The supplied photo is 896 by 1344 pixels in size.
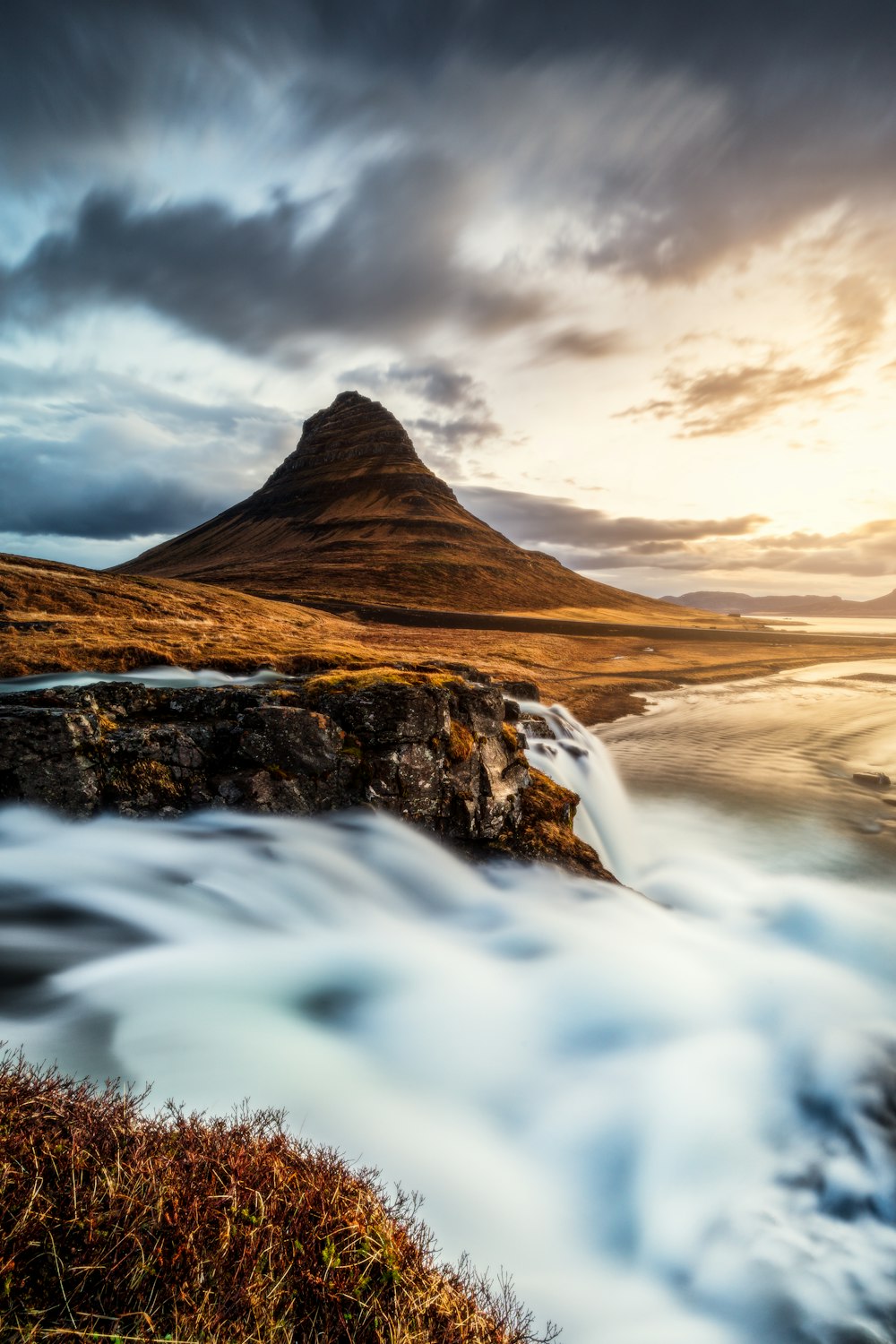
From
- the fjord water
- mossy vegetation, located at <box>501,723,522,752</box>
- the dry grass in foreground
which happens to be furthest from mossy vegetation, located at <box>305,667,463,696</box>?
the dry grass in foreground

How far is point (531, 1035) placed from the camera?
25.5ft

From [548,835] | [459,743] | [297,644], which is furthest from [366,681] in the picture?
[297,644]

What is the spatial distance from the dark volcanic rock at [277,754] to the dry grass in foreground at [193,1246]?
6.74m

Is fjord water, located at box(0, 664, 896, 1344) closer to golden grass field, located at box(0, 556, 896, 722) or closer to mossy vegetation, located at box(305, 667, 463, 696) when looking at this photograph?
mossy vegetation, located at box(305, 667, 463, 696)

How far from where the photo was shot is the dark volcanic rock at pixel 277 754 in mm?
9570

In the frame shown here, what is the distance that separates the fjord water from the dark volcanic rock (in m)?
0.54

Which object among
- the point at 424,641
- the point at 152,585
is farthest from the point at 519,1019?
the point at 152,585

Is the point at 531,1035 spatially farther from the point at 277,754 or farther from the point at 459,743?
the point at 277,754

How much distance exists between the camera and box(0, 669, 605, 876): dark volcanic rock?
957cm

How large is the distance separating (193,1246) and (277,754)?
27.1 feet

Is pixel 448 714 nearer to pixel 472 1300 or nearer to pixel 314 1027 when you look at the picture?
pixel 314 1027

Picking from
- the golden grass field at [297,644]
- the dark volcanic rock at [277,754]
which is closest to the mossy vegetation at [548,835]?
the dark volcanic rock at [277,754]

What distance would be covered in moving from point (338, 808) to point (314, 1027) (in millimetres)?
4312

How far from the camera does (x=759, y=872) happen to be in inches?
566
